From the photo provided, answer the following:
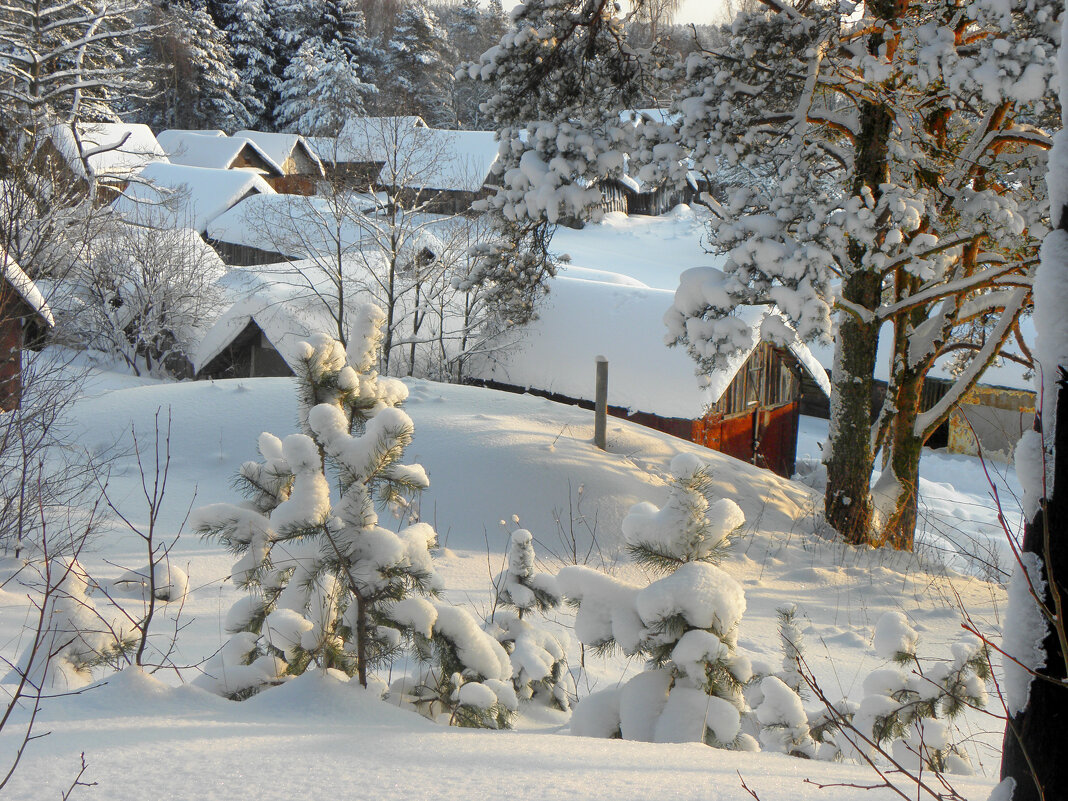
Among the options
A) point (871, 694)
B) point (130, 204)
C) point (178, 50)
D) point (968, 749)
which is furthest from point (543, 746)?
point (178, 50)

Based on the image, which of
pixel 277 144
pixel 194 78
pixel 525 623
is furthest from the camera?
pixel 194 78

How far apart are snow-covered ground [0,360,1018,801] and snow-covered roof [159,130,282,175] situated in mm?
29600

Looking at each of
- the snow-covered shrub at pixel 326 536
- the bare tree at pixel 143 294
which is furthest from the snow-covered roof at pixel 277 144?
the snow-covered shrub at pixel 326 536

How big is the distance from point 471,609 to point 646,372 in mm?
11922

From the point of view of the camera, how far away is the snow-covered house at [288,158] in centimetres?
4559

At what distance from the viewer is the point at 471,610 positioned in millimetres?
6062

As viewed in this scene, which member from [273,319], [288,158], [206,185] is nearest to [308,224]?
[273,319]

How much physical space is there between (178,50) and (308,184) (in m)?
11.4

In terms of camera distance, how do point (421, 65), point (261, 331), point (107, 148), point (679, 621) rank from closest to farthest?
1. point (679, 621)
2. point (261, 331)
3. point (107, 148)
4. point (421, 65)

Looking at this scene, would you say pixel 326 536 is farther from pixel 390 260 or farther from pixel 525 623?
pixel 390 260

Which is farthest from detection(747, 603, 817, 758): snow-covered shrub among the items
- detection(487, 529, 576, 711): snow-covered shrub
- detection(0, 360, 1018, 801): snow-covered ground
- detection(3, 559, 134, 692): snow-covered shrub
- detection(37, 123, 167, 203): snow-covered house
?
detection(37, 123, 167, 203): snow-covered house

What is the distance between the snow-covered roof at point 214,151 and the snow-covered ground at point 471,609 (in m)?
29.6

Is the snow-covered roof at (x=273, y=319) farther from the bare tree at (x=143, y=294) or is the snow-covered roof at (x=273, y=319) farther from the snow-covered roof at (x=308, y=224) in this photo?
the snow-covered roof at (x=308, y=224)

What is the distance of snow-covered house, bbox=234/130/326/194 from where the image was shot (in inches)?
1795
